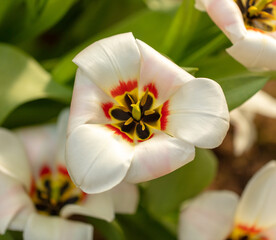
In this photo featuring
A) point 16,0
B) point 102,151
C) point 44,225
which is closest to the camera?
point 102,151

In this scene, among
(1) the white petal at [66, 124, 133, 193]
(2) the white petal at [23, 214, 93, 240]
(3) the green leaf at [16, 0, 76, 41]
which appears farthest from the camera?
(3) the green leaf at [16, 0, 76, 41]

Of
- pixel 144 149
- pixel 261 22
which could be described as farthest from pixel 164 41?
pixel 144 149

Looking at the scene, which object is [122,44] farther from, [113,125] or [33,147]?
[33,147]

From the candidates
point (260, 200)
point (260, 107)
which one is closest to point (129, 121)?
point (260, 200)

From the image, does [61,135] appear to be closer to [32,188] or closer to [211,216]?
[32,188]

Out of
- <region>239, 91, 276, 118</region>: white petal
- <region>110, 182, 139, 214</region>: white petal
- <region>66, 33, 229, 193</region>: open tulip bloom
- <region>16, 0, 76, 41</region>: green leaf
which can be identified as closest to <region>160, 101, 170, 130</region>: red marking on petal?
<region>66, 33, 229, 193</region>: open tulip bloom

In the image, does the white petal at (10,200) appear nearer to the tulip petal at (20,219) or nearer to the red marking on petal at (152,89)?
the tulip petal at (20,219)

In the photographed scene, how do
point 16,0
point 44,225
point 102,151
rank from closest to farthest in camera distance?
point 102,151 < point 44,225 < point 16,0

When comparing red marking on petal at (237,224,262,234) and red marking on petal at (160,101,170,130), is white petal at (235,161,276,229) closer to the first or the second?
red marking on petal at (237,224,262,234)
